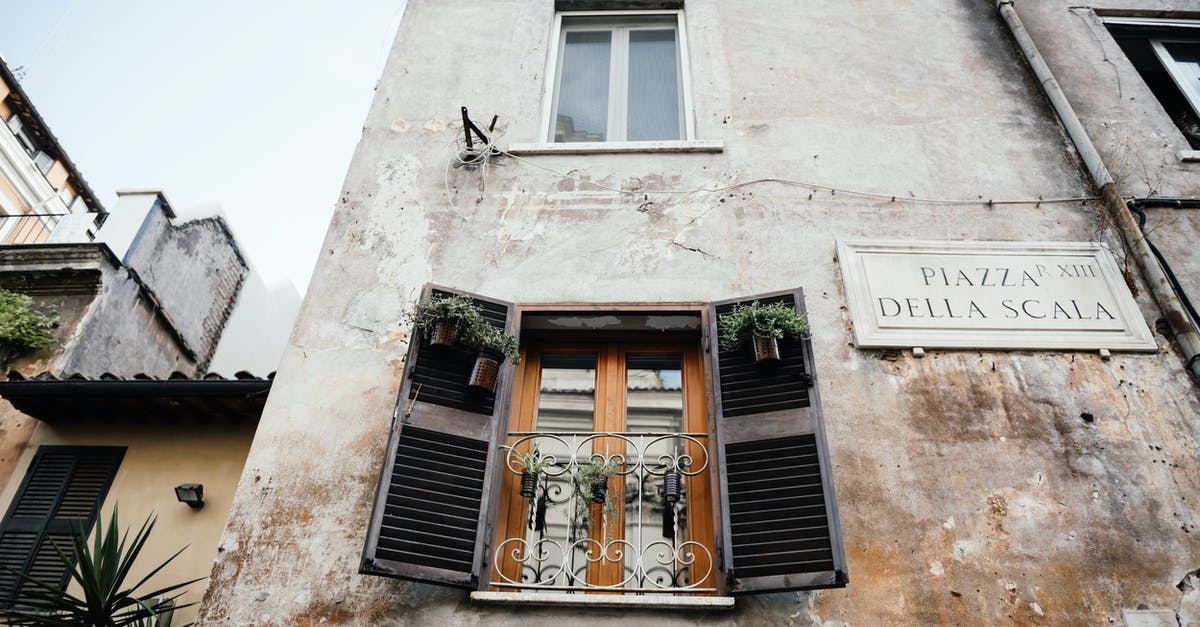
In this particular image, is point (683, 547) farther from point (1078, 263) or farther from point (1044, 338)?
point (1078, 263)

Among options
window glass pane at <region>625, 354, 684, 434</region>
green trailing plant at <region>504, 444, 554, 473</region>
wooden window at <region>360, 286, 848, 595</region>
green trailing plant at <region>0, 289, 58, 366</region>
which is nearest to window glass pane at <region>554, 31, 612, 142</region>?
wooden window at <region>360, 286, 848, 595</region>

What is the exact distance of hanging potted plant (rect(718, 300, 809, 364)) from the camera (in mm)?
4402

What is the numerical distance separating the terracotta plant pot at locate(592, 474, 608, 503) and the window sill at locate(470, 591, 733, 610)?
20.8 inches

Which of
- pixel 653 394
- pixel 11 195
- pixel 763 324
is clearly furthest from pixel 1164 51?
pixel 11 195

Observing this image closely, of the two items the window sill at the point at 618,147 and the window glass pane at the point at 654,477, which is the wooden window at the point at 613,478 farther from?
the window sill at the point at 618,147

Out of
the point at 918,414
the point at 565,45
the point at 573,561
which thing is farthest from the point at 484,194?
the point at 918,414

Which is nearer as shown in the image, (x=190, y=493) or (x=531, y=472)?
(x=531, y=472)

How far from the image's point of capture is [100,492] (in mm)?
5492

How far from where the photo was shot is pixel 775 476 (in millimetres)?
4027

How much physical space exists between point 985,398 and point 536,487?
262 cm

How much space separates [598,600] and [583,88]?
14.7 feet

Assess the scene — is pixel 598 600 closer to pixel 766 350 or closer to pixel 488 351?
pixel 488 351

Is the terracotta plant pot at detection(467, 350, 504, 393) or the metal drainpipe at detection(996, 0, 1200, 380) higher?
the metal drainpipe at detection(996, 0, 1200, 380)

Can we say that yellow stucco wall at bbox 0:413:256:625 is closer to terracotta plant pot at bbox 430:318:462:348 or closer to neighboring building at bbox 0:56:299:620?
neighboring building at bbox 0:56:299:620
